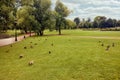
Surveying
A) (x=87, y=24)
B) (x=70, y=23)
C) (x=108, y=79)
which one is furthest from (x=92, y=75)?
(x=87, y=24)

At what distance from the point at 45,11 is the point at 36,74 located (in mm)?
46494

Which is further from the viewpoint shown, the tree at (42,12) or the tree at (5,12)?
the tree at (42,12)

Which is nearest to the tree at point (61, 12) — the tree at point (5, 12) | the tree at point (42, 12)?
the tree at point (42, 12)

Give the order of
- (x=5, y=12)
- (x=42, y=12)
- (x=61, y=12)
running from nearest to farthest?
(x=5, y=12) → (x=42, y=12) → (x=61, y=12)

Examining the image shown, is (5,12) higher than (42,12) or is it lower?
lower

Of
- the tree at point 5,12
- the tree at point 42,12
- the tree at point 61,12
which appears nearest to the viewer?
the tree at point 5,12

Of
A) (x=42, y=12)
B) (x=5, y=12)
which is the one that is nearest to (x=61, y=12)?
(x=42, y=12)

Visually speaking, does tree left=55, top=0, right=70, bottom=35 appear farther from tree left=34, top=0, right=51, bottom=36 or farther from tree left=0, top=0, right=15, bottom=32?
tree left=0, top=0, right=15, bottom=32

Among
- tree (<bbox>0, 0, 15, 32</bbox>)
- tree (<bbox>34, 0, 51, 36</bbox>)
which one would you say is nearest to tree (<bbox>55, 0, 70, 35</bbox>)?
tree (<bbox>34, 0, 51, 36</bbox>)

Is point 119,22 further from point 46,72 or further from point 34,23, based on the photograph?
point 46,72

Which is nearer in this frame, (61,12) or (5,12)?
(5,12)

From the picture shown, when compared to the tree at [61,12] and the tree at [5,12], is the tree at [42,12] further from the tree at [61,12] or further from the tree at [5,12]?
the tree at [5,12]

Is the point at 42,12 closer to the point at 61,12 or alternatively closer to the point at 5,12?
the point at 61,12

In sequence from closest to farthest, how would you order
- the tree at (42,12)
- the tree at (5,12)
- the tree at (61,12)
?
the tree at (5,12), the tree at (42,12), the tree at (61,12)
